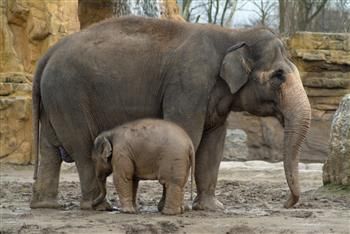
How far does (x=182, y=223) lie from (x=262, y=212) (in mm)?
1168

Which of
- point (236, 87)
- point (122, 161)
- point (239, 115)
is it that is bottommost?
point (239, 115)

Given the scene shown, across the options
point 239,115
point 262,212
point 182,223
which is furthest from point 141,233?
point 239,115

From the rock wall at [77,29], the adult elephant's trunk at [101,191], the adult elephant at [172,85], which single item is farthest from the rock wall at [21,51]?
the adult elephant's trunk at [101,191]

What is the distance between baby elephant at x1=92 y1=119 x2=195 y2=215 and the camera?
22.4 feet

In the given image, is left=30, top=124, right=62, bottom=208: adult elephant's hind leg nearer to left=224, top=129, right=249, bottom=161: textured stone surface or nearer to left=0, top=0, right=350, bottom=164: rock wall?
left=0, top=0, right=350, bottom=164: rock wall

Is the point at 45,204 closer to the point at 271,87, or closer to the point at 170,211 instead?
the point at 170,211

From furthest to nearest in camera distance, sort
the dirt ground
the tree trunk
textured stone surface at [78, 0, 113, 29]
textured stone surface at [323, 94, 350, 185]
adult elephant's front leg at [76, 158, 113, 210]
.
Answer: the tree trunk < textured stone surface at [78, 0, 113, 29] < textured stone surface at [323, 94, 350, 185] < adult elephant's front leg at [76, 158, 113, 210] < the dirt ground

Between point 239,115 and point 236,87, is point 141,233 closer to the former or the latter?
point 236,87

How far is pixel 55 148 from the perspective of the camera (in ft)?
25.8

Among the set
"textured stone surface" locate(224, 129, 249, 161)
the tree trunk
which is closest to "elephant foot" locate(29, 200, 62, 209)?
"textured stone surface" locate(224, 129, 249, 161)

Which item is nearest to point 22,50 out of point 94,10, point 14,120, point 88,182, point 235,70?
point 14,120

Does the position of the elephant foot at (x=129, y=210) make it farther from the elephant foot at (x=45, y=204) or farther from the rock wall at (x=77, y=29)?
the rock wall at (x=77, y=29)

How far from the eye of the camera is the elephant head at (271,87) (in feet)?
23.0

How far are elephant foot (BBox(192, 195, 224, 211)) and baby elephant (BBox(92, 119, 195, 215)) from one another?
2.10 feet
